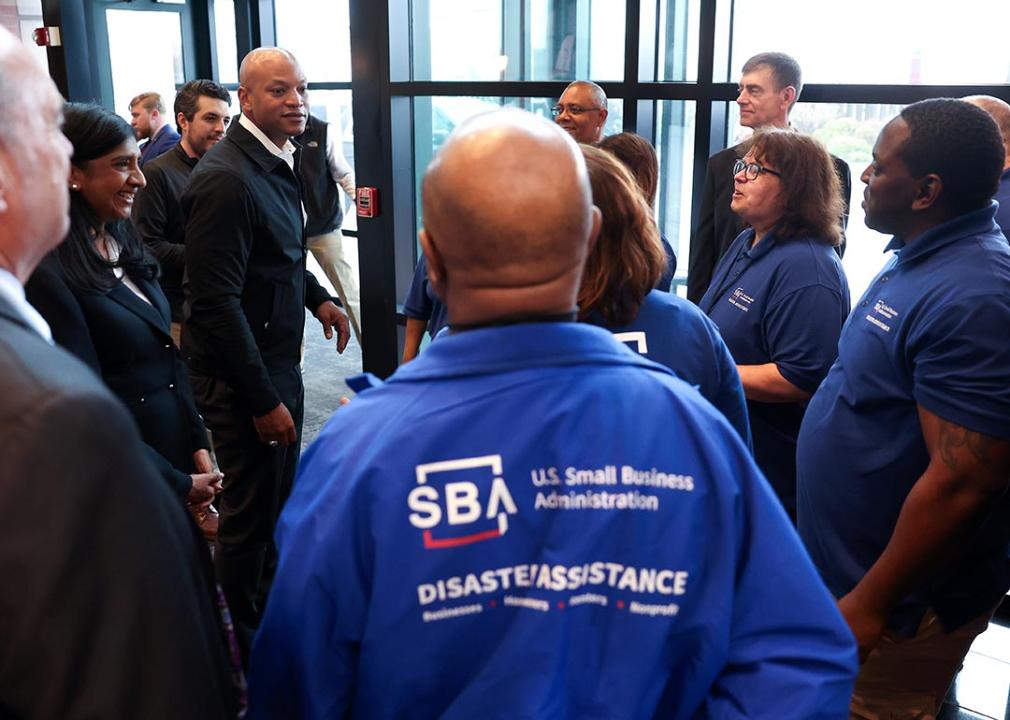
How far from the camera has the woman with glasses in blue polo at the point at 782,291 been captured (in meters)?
2.33

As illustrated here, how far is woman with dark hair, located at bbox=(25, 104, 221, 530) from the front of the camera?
79.6 inches

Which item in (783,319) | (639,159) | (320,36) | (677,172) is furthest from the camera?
(320,36)

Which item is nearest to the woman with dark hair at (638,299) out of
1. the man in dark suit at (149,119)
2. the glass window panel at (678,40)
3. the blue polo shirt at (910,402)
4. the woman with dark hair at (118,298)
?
the blue polo shirt at (910,402)

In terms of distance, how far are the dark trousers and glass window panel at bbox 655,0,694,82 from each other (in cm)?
221

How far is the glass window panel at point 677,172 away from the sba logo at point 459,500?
3271 mm

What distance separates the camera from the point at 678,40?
400 cm

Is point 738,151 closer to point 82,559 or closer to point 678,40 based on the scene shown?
point 678,40

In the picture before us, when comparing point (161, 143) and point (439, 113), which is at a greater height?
point (439, 113)

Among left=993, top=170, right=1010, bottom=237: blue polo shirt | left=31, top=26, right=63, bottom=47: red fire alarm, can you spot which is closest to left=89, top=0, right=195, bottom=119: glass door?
left=31, top=26, right=63, bottom=47: red fire alarm

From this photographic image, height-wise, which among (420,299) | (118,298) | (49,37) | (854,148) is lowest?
(420,299)

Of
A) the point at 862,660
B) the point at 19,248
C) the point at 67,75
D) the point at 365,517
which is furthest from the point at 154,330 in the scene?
the point at 67,75

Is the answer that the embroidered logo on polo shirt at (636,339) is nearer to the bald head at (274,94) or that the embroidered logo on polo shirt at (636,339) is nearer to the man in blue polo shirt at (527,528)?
the man in blue polo shirt at (527,528)

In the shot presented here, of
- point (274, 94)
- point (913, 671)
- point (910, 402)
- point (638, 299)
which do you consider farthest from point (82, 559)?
point (274, 94)

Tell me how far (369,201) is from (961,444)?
368cm
